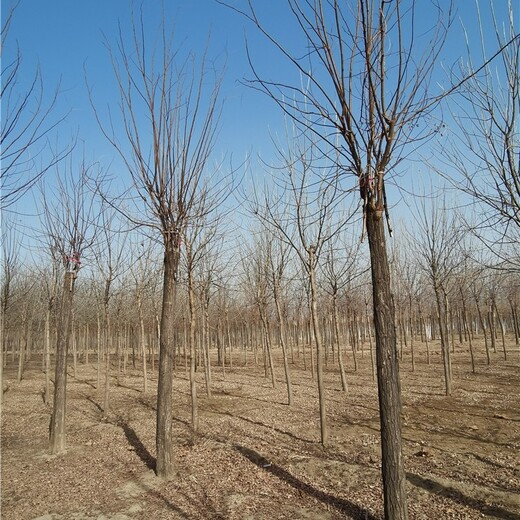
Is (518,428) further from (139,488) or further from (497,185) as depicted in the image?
(139,488)

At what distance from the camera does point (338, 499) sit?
4.20 metres

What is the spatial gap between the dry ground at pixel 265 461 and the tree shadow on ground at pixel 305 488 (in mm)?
15

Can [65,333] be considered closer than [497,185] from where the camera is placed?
No

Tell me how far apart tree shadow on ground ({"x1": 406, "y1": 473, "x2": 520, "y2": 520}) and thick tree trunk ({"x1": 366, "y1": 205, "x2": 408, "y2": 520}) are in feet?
4.21

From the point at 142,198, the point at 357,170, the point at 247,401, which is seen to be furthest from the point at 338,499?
A: the point at 247,401

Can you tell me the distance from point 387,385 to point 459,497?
6.35ft

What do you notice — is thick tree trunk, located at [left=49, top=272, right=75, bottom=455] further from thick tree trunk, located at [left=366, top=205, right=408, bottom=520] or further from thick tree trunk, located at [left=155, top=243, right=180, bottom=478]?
thick tree trunk, located at [left=366, top=205, right=408, bottom=520]

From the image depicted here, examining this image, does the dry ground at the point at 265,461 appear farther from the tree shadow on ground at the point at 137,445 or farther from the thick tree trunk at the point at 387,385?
the thick tree trunk at the point at 387,385

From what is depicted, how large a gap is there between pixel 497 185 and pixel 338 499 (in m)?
3.90

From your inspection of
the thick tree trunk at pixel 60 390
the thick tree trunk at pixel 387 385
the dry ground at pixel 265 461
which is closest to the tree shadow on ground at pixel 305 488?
the dry ground at pixel 265 461

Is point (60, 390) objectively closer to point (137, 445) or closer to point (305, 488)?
point (137, 445)

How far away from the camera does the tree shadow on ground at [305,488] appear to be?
391 centimetres

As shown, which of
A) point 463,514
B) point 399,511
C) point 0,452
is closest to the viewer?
point 399,511

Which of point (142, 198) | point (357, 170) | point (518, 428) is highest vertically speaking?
point (142, 198)
